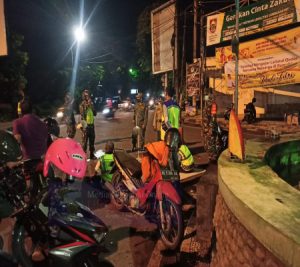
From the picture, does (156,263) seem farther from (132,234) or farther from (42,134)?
(42,134)

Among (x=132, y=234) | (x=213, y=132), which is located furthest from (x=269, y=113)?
(x=132, y=234)

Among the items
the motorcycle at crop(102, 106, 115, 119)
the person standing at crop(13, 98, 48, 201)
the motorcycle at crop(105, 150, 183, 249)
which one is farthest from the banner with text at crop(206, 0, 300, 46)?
the motorcycle at crop(102, 106, 115, 119)

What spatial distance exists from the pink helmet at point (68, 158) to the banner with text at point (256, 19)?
9918mm

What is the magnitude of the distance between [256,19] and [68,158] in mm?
14115

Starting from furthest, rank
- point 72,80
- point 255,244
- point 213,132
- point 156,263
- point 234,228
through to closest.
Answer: point 72,80 < point 213,132 < point 156,263 < point 234,228 < point 255,244

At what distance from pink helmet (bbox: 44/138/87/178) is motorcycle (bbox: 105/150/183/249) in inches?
55.3

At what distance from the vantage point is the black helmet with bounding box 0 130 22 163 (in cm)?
522

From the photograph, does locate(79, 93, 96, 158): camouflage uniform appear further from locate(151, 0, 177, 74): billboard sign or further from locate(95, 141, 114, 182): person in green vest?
locate(151, 0, 177, 74): billboard sign

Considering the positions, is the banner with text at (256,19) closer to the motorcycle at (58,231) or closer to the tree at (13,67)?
the motorcycle at (58,231)

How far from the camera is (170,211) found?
193 inches

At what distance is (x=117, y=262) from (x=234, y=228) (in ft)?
6.02

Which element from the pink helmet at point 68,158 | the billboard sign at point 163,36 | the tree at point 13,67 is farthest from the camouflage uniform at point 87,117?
the tree at point 13,67

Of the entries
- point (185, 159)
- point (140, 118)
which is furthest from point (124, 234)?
point (140, 118)

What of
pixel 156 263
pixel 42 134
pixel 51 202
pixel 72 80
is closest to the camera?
pixel 51 202
